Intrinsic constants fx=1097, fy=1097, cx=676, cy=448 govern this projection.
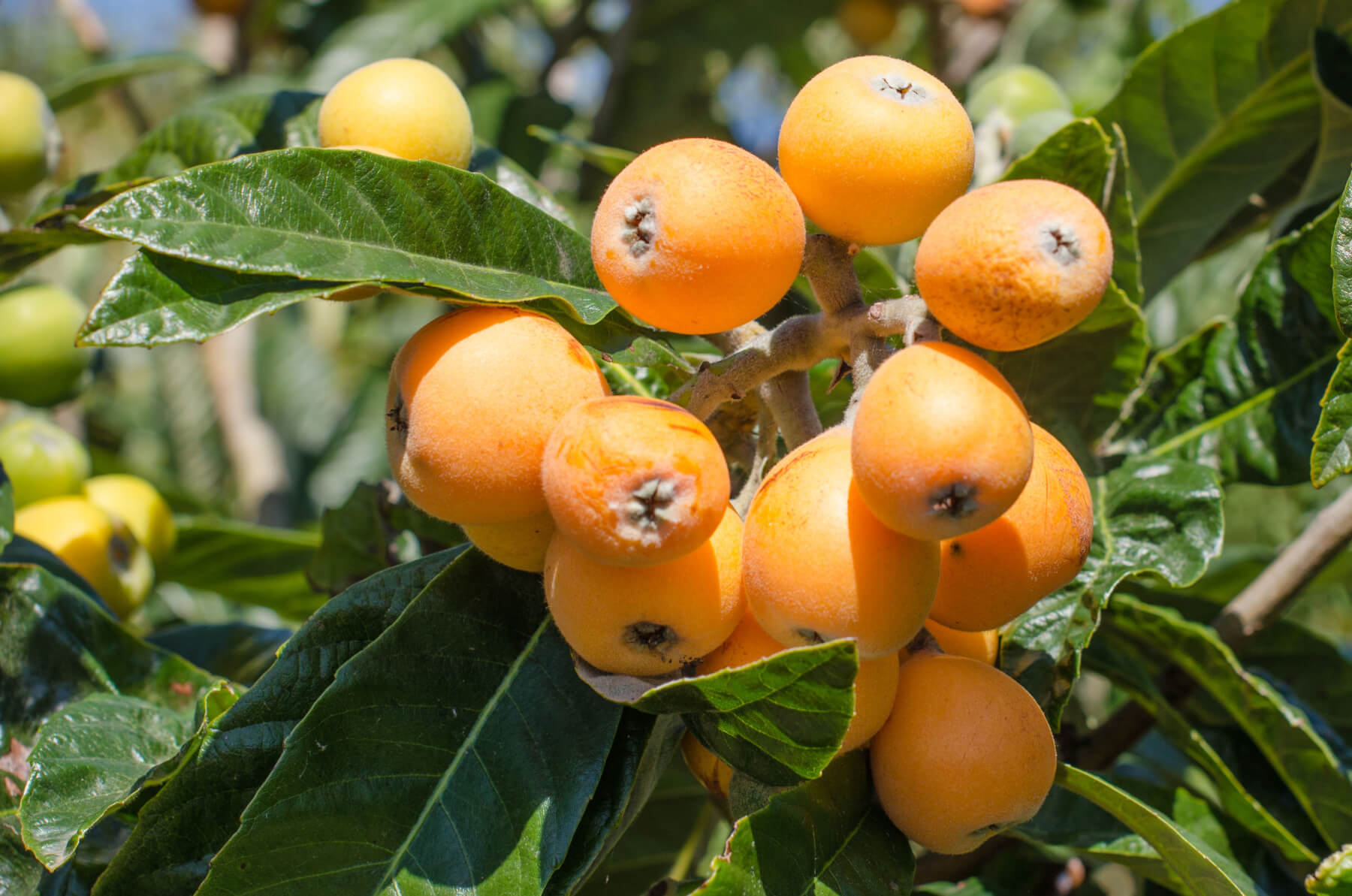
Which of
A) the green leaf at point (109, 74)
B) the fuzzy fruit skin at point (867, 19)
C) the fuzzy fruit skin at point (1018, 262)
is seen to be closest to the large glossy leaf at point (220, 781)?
the fuzzy fruit skin at point (1018, 262)

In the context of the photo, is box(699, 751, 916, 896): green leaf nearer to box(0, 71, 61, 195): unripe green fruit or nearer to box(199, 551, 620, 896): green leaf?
box(199, 551, 620, 896): green leaf

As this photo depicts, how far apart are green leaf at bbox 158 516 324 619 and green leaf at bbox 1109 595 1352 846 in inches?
58.2

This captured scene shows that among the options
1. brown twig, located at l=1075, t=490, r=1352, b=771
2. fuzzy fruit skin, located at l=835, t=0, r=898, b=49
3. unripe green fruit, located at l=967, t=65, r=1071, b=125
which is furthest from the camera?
fuzzy fruit skin, located at l=835, t=0, r=898, b=49

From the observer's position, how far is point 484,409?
2.86 feet

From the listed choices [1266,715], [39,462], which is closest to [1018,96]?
[1266,715]

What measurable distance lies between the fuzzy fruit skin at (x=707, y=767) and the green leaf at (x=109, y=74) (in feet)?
5.10

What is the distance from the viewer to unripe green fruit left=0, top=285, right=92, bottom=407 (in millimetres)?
1962

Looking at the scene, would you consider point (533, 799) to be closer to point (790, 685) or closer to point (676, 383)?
point (790, 685)

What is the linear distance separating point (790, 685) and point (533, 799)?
1.03 ft

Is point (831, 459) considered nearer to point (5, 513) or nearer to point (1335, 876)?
point (1335, 876)

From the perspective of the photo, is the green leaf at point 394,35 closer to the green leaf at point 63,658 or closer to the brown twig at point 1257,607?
the green leaf at point 63,658

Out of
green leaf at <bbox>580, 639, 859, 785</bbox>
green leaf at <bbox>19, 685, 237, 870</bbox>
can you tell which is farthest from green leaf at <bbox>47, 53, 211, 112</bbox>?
green leaf at <bbox>580, 639, 859, 785</bbox>

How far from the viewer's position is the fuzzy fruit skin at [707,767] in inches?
45.3

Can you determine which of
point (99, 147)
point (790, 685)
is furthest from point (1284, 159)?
point (99, 147)
